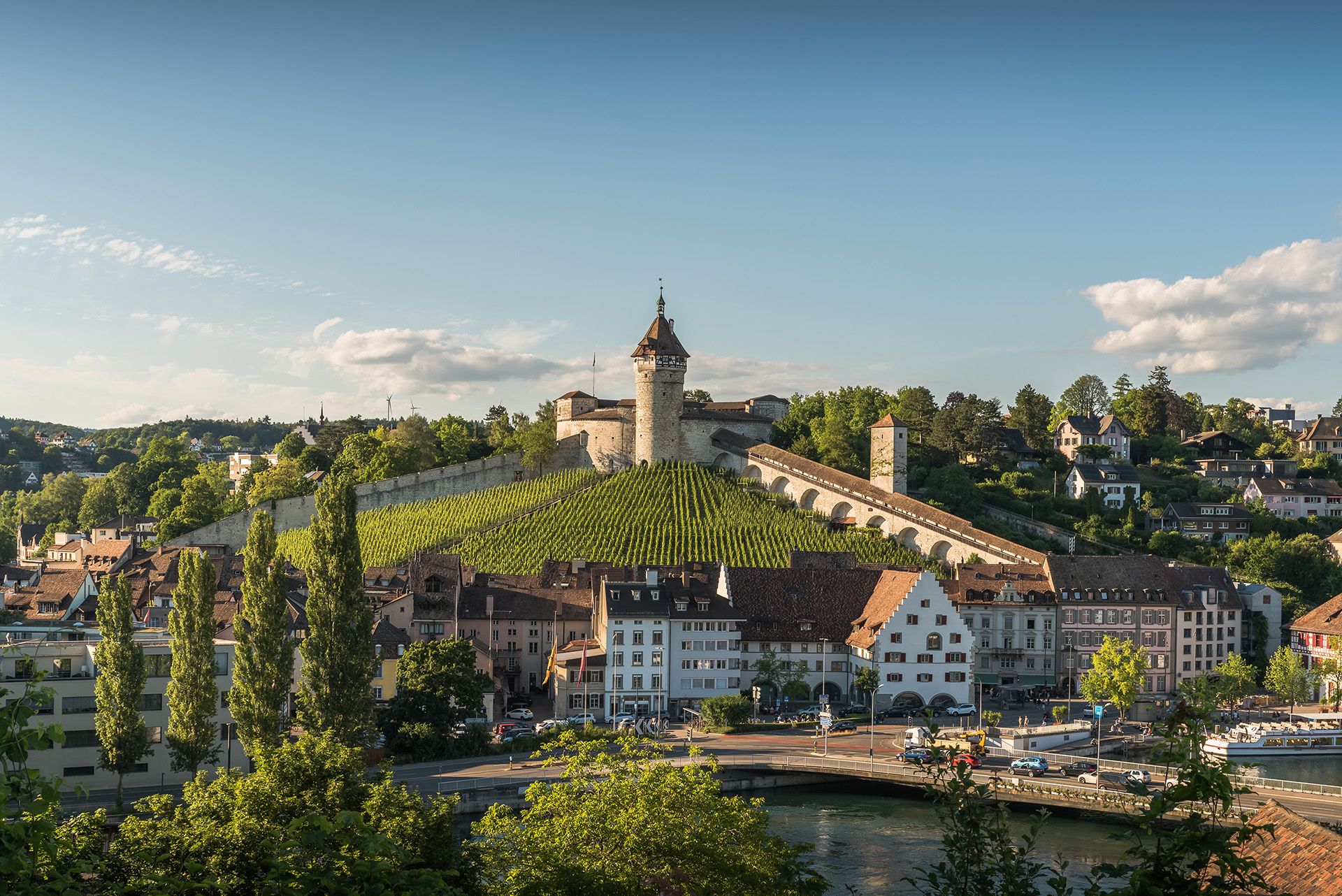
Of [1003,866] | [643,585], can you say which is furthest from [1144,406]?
[1003,866]

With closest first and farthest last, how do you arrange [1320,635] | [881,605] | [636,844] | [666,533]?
Result: [636,844] < [881,605] < [1320,635] < [666,533]

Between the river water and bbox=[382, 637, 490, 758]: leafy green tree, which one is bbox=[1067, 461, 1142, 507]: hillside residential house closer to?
the river water

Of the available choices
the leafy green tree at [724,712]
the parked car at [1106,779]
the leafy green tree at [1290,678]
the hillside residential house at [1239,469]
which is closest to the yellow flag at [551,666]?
the leafy green tree at [724,712]

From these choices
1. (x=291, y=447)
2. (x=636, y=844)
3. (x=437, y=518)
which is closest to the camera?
(x=636, y=844)

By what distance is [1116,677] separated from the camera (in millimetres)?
52438

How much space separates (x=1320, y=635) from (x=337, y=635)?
49.5m

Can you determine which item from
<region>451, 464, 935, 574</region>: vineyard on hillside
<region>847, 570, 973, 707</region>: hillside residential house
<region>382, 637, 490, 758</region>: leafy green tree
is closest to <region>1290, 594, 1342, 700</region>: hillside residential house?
<region>451, 464, 935, 574</region>: vineyard on hillside

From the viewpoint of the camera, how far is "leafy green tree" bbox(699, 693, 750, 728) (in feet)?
163

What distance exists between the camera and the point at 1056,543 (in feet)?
266

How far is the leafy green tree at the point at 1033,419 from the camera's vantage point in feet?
366

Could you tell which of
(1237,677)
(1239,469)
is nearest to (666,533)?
(1237,677)

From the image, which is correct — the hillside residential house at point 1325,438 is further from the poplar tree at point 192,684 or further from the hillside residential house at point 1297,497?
the poplar tree at point 192,684

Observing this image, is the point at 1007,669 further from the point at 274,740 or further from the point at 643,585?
the point at 274,740

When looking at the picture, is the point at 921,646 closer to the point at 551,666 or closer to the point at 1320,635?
the point at 551,666
